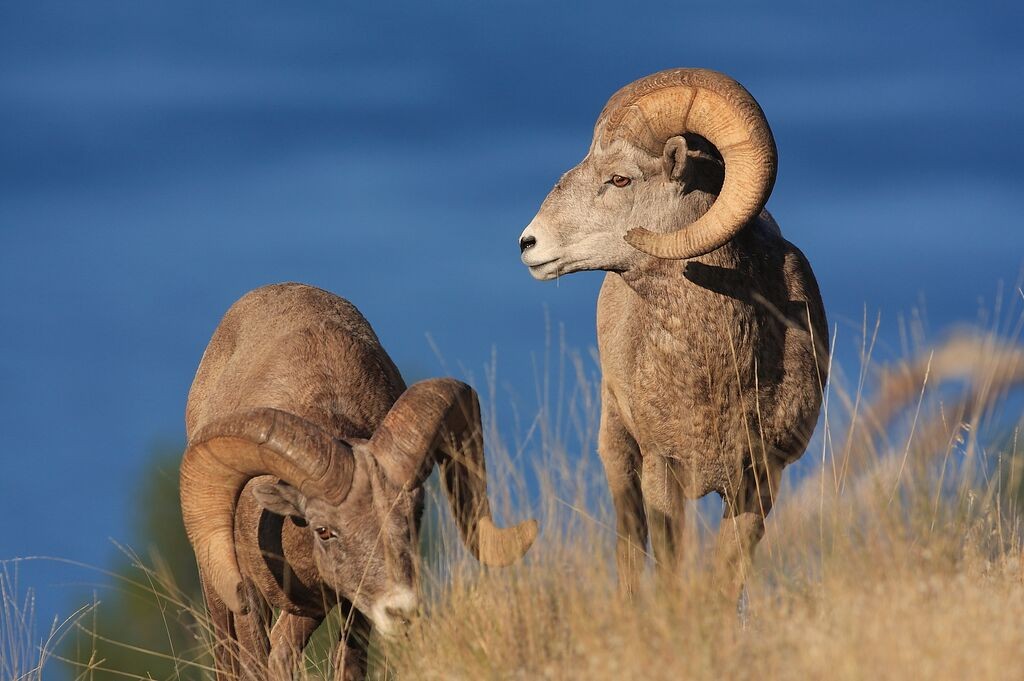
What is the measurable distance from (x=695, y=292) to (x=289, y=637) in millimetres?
3639

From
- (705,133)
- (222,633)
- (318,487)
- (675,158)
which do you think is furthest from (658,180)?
(222,633)

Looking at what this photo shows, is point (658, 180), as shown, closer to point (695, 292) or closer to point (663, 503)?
point (695, 292)

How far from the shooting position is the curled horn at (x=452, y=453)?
805cm

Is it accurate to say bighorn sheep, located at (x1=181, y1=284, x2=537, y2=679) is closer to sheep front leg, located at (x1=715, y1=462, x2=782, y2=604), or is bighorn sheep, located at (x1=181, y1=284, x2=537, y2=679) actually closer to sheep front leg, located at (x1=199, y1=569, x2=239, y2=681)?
sheep front leg, located at (x1=199, y1=569, x2=239, y2=681)

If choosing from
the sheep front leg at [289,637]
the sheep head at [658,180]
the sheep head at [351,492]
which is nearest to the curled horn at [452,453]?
the sheep head at [351,492]

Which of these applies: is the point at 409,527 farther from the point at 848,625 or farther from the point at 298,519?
the point at 848,625

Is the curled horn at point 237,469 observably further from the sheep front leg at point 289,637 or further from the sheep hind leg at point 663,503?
the sheep hind leg at point 663,503

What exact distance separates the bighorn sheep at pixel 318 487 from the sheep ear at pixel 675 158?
1.98 meters

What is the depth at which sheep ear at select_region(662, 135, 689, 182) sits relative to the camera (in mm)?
9078

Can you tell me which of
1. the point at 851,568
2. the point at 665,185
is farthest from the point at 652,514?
the point at 851,568

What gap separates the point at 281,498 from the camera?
827 centimetres

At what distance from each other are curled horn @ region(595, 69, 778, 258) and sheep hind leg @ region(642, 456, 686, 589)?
178 cm

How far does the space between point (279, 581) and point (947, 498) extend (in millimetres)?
4176

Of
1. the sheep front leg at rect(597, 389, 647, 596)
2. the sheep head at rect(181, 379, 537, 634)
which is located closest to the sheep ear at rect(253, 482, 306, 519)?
the sheep head at rect(181, 379, 537, 634)
